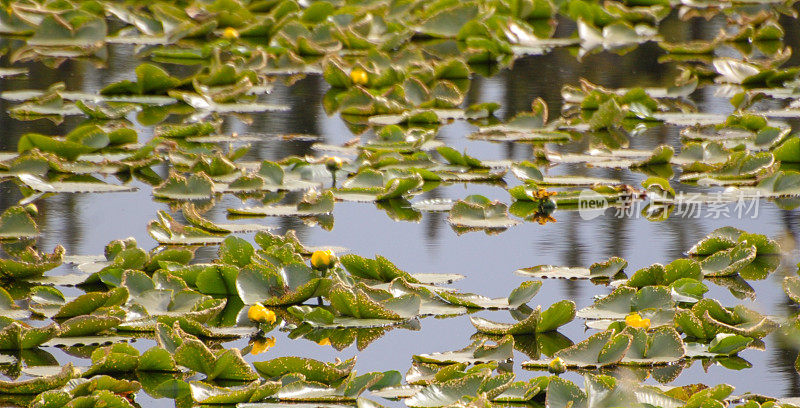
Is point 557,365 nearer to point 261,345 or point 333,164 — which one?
point 261,345

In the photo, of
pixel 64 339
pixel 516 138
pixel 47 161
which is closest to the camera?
pixel 64 339

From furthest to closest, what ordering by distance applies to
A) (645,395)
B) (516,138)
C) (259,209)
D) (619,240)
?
(516,138), (259,209), (619,240), (645,395)

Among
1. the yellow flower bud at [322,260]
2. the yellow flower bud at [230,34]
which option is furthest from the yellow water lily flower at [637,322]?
the yellow flower bud at [230,34]

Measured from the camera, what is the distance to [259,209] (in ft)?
8.71

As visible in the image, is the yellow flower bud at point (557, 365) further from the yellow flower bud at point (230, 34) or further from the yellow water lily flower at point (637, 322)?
the yellow flower bud at point (230, 34)

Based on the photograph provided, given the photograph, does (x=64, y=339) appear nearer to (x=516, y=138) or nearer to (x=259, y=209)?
(x=259, y=209)

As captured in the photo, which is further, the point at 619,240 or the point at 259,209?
the point at 259,209

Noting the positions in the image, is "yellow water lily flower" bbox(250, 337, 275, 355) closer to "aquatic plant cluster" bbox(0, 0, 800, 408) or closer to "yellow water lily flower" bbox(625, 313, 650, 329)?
"aquatic plant cluster" bbox(0, 0, 800, 408)

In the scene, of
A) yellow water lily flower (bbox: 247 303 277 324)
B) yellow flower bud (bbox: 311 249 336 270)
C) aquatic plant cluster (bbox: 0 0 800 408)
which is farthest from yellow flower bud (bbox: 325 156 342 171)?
yellow water lily flower (bbox: 247 303 277 324)

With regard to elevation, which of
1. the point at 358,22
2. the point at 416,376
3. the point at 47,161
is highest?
the point at 358,22

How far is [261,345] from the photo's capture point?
1865 millimetres

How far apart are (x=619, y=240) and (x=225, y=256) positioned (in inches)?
34.1

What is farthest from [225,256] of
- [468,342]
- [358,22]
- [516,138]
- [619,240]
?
[358,22]

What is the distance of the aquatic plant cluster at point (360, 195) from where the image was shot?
168cm
